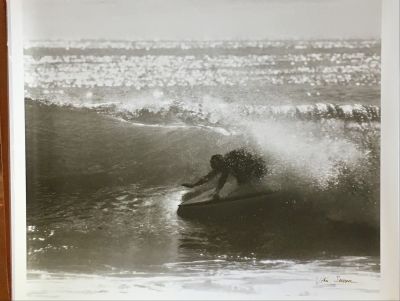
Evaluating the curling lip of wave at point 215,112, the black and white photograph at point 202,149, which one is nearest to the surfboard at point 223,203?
the black and white photograph at point 202,149

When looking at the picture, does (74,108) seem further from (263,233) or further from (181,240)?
(263,233)

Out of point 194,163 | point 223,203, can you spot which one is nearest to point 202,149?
point 194,163

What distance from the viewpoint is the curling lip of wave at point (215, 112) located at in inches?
53.7

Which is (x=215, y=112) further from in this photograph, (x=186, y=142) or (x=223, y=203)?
(x=223, y=203)

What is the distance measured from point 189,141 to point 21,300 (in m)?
0.62

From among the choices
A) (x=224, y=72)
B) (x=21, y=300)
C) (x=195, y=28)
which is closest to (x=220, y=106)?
(x=224, y=72)

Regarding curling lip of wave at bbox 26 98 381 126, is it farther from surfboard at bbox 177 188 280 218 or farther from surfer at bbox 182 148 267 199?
surfboard at bbox 177 188 280 218

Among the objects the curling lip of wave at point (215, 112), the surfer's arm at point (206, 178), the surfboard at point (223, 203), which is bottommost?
the surfboard at point (223, 203)

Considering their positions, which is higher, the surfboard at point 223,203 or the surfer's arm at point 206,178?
the surfer's arm at point 206,178

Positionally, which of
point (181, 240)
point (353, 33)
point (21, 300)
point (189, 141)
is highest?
point (353, 33)

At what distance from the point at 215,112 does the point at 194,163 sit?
0.15m

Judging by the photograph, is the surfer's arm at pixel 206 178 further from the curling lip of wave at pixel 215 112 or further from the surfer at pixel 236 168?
the curling lip of wave at pixel 215 112

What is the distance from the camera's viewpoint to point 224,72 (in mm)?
1367

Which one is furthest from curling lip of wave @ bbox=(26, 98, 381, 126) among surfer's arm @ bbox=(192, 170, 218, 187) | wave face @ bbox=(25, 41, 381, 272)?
surfer's arm @ bbox=(192, 170, 218, 187)
